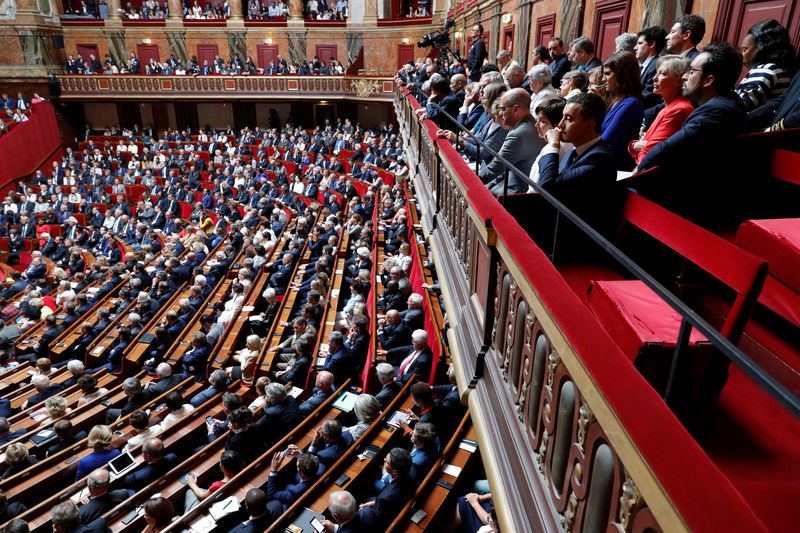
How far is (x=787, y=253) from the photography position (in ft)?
5.75

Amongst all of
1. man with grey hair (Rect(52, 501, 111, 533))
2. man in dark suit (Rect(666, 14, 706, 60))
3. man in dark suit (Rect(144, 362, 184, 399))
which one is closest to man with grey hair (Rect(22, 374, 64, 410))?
man in dark suit (Rect(144, 362, 184, 399))

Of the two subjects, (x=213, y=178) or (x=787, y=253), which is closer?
(x=787, y=253)

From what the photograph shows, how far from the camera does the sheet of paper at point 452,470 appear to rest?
347 centimetres

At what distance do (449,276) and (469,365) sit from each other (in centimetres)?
98

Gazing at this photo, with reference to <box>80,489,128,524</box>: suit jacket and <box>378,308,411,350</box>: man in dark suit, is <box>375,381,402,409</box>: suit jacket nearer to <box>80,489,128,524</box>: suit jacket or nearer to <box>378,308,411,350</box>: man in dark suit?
<box>378,308,411,350</box>: man in dark suit

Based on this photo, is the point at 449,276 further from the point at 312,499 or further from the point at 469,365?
the point at 312,499

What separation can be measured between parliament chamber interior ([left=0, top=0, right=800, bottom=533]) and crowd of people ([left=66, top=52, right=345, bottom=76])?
30.9 ft

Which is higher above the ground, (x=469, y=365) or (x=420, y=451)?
(x=469, y=365)

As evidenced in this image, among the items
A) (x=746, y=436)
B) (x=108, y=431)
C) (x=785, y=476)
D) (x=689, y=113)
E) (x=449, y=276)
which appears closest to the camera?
(x=785, y=476)

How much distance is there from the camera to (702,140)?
220cm

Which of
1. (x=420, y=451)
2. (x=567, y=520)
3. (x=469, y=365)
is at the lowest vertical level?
(x=420, y=451)

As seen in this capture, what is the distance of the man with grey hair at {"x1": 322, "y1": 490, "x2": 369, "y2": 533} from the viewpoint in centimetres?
307

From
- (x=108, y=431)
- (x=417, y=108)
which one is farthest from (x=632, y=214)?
(x=108, y=431)

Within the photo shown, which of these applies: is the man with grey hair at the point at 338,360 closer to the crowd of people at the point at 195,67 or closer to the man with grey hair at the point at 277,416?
the man with grey hair at the point at 277,416
